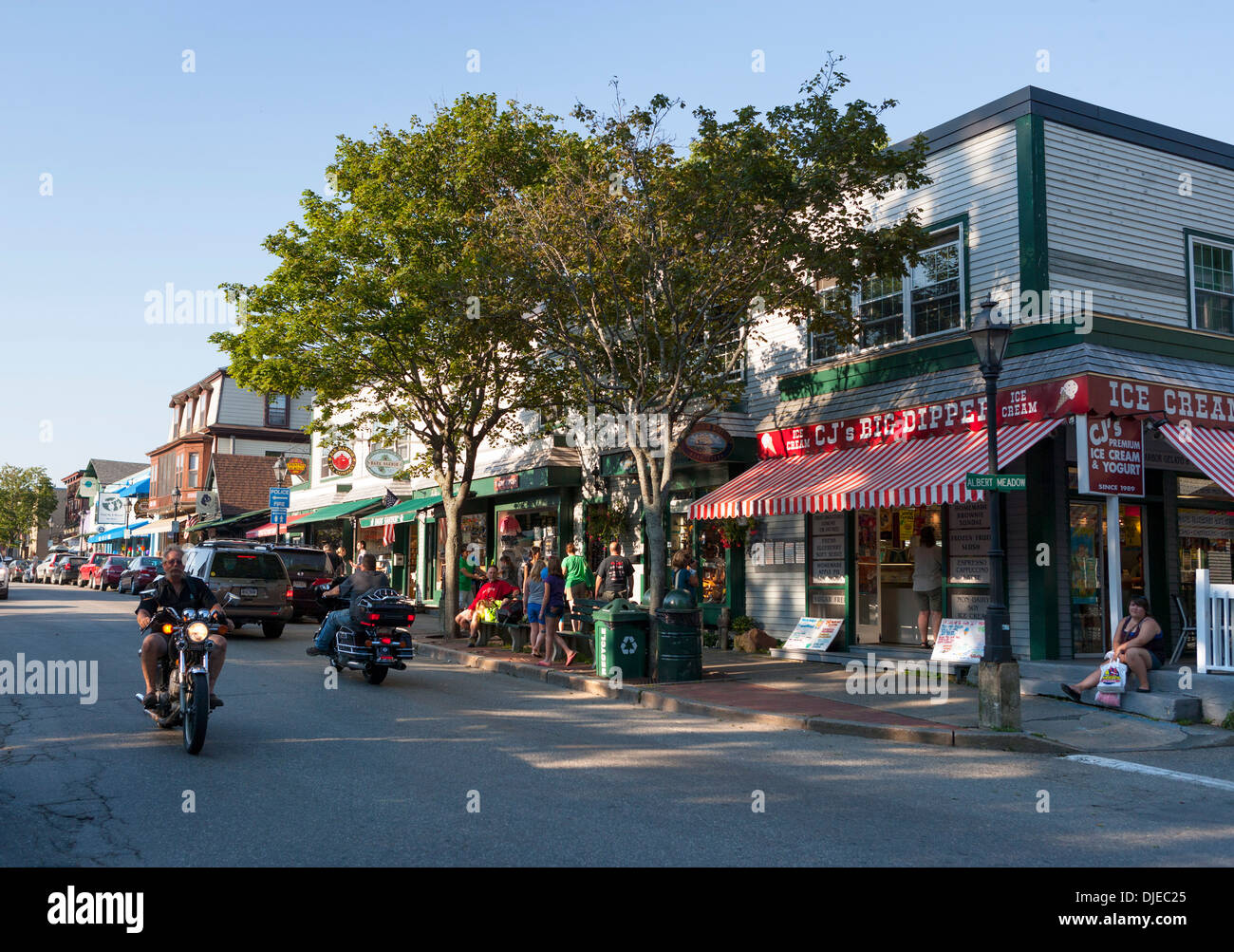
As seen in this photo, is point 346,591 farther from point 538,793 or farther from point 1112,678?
point 1112,678

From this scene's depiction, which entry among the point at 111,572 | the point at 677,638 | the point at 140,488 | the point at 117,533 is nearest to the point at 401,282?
the point at 677,638

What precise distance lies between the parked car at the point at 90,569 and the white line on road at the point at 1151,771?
45.4 meters

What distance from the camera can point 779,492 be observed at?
1541 centimetres

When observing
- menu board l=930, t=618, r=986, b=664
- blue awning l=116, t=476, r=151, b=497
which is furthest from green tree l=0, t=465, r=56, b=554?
menu board l=930, t=618, r=986, b=664

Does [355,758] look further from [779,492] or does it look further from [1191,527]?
[1191,527]

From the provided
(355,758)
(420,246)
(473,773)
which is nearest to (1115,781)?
(473,773)

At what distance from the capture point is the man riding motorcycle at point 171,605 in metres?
8.90

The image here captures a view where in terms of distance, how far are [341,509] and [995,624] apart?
26132 mm

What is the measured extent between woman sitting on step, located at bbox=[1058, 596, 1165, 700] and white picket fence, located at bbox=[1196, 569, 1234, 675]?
19.1 inches

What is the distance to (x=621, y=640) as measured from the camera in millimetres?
13641

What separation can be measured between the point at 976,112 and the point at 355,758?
12.4 m

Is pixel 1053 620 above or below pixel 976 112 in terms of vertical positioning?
below

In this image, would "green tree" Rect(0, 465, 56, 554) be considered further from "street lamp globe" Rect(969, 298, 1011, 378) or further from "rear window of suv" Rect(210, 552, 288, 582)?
"street lamp globe" Rect(969, 298, 1011, 378)

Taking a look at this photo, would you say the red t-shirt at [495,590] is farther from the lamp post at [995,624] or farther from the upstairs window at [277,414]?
the upstairs window at [277,414]
